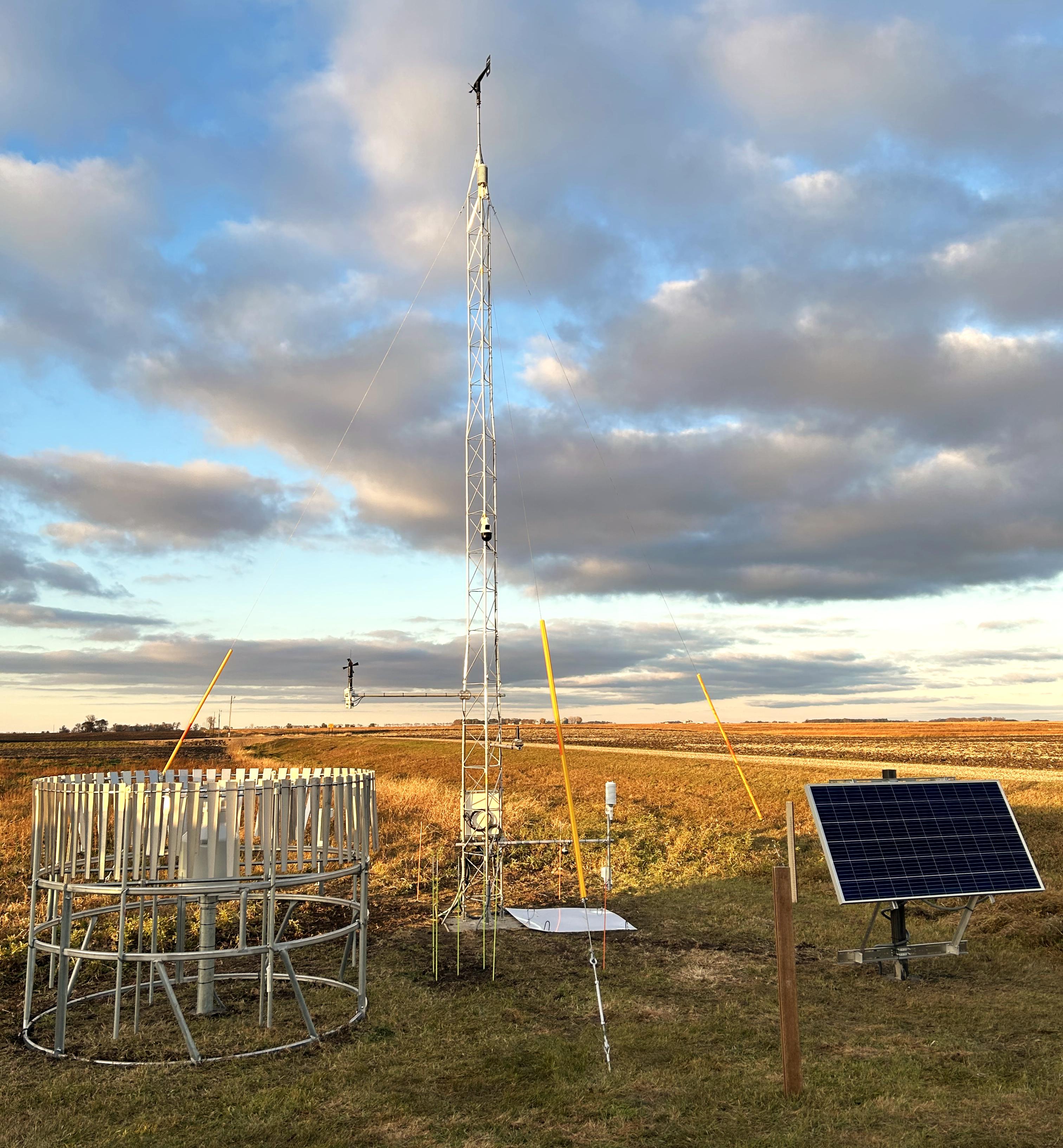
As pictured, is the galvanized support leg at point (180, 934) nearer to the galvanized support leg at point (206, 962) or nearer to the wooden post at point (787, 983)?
the galvanized support leg at point (206, 962)

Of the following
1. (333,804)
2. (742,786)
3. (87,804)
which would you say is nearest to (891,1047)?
(333,804)

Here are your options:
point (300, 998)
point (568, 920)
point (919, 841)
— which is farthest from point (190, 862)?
point (919, 841)

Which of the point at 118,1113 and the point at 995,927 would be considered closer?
the point at 118,1113

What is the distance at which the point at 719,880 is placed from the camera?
2164 centimetres

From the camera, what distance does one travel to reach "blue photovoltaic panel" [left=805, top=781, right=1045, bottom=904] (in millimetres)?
13055

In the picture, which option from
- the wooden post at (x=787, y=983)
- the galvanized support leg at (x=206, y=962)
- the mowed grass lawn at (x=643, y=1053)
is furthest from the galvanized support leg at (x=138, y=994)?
the wooden post at (x=787, y=983)

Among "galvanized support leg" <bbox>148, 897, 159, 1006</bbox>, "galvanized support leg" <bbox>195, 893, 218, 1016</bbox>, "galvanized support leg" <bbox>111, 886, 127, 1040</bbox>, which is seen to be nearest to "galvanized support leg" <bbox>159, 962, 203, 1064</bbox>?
"galvanized support leg" <bbox>111, 886, 127, 1040</bbox>

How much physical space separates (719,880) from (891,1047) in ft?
36.2

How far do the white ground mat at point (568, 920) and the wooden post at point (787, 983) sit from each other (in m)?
7.37

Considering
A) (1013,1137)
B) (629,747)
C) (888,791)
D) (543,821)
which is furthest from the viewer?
(629,747)

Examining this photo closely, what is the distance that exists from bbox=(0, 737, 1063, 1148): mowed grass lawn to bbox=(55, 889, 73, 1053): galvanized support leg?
0.34 meters

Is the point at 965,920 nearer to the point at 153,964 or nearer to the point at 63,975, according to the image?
the point at 153,964

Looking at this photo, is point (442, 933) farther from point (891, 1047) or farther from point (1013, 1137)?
point (1013, 1137)

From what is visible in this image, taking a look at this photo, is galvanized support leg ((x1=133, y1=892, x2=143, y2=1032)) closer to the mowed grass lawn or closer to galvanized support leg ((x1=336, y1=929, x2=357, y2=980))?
the mowed grass lawn
